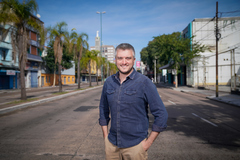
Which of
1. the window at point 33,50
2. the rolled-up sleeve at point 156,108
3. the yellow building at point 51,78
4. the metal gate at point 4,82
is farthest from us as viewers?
the yellow building at point 51,78

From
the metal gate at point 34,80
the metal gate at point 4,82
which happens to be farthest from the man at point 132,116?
the metal gate at point 34,80

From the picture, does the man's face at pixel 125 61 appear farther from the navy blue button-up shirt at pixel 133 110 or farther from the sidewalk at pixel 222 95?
the sidewalk at pixel 222 95

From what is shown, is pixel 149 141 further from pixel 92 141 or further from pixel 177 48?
pixel 177 48

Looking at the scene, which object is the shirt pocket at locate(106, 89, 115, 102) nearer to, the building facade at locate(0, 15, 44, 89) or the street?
the street

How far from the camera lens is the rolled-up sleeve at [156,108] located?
1725 millimetres

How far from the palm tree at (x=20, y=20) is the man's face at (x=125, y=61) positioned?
496 inches

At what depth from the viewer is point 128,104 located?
1.80m

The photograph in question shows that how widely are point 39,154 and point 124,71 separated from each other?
315 centimetres

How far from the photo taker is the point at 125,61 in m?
→ 1.95

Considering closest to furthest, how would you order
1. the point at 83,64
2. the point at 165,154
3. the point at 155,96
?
1. the point at 155,96
2. the point at 165,154
3. the point at 83,64

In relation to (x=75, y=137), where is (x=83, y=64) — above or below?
above

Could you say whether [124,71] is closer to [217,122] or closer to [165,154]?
[165,154]

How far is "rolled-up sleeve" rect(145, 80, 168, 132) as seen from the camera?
173cm

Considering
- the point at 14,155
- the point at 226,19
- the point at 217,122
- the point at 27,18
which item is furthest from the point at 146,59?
the point at 14,155
